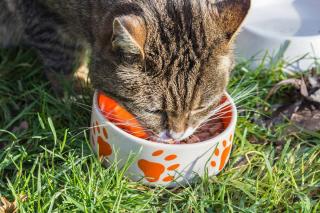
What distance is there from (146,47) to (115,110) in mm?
485

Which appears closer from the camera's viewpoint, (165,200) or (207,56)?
(207,56)

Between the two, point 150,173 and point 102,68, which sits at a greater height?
point 102,68

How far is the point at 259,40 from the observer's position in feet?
10.9

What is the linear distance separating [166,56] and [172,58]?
0.03 metres

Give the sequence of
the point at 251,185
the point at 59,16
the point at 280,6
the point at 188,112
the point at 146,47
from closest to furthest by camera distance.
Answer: the point at 146,47
the point at 188,112
the point at 251,185
the point at 59,16
the point at 280,6

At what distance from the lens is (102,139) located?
2.53 m

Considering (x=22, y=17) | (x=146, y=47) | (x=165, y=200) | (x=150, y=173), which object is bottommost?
(x=165, y=200)

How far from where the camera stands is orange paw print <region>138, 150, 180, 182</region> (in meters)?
2.42

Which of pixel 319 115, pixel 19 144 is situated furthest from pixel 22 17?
pixel 319 115

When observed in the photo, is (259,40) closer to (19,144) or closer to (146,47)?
(146,47)

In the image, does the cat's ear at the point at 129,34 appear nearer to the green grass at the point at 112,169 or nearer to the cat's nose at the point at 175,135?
the cat's nose at the point at 175,135

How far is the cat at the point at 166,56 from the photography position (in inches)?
88.2

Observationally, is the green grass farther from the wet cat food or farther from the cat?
the cat

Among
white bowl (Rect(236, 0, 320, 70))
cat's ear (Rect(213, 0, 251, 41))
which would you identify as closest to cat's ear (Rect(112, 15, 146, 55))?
cat's ear (Rect(213, 0, 251, 41))
